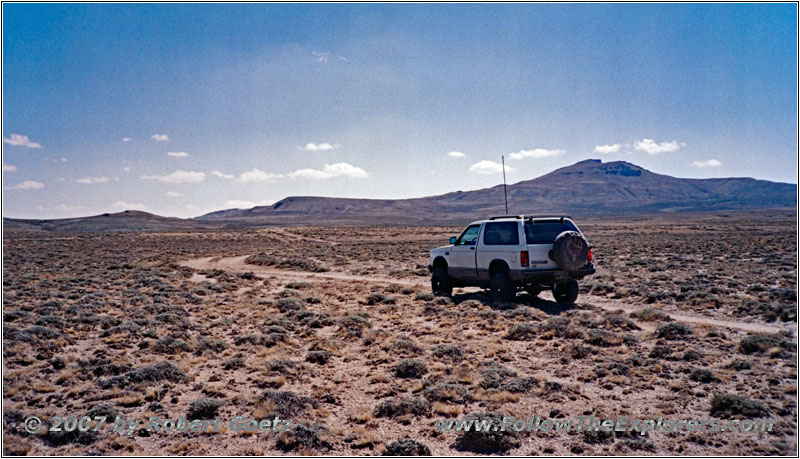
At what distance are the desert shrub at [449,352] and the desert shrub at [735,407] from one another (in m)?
3.89

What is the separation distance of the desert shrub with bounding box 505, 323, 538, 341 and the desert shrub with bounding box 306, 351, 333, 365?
3.79 metres

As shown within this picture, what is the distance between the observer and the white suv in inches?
503

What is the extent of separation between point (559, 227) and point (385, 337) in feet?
19.2

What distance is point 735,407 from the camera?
609 centimetres

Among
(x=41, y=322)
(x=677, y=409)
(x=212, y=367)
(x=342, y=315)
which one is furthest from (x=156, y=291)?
(x=677, y=409)

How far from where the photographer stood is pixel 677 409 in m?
6.30

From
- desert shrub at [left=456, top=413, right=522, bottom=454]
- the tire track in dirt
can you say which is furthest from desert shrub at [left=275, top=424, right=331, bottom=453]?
the tire track in dirt

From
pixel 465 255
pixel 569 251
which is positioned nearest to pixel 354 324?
pixel 465 255

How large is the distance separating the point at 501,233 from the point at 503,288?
1.52 m

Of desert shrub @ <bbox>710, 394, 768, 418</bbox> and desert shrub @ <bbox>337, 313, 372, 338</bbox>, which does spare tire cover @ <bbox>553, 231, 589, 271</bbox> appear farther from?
desert shrub @ <bbox>710, 394, 768, 418</bbox>

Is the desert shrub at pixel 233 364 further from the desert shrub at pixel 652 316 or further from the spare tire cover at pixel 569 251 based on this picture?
the desert shrub at pixel 652 316

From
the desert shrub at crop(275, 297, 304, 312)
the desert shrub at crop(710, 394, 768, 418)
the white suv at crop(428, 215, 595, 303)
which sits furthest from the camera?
the desert shrub at crop(275, 297, 304, 312)

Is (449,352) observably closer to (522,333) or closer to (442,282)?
(522,333)

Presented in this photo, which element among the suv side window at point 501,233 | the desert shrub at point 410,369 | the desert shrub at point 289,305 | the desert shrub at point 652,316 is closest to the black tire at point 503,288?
the suv side window at point 501,233
